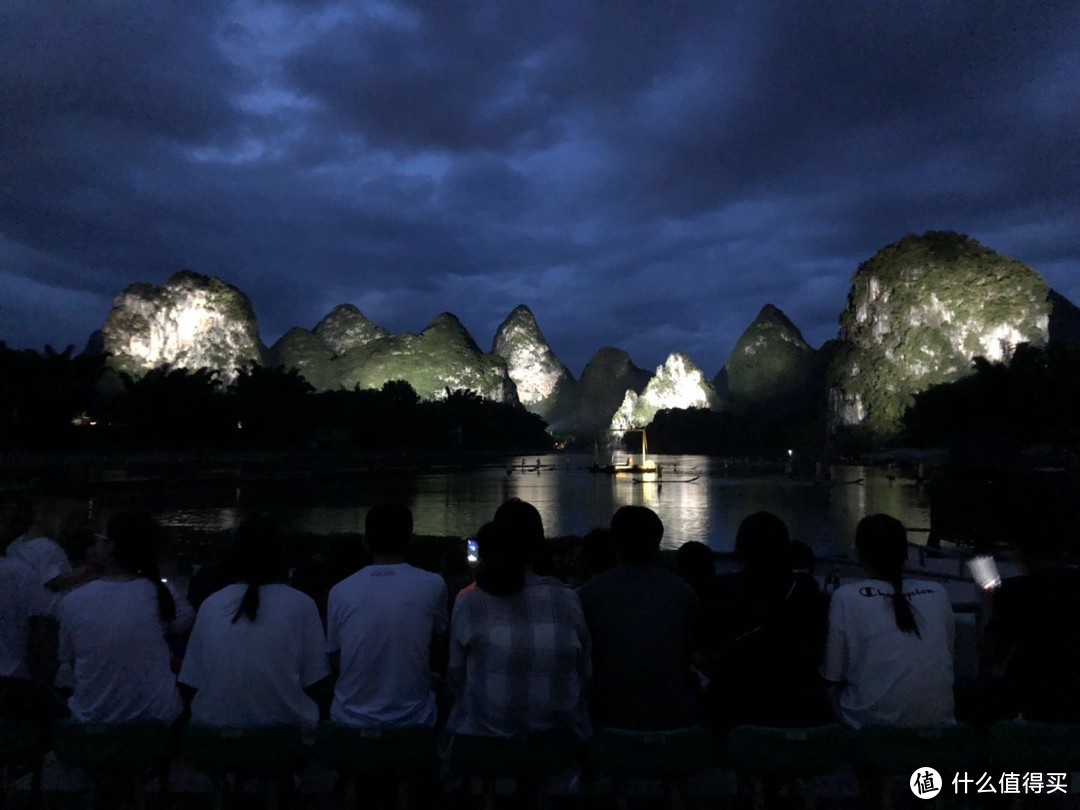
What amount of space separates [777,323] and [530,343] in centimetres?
4072

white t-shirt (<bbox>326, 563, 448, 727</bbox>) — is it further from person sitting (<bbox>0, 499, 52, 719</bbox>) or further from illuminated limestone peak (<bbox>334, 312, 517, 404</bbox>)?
illuminated limestone peak (<bbox>334, 312, 517, 404</bbox>)

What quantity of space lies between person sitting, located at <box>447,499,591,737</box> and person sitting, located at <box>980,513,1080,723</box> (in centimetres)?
134

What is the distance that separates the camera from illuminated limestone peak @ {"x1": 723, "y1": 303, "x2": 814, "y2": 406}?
111 metres

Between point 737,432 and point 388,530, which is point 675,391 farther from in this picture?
point 388,530

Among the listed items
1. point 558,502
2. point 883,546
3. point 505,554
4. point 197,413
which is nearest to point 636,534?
point 505,554

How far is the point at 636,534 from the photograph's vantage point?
8.15 ft

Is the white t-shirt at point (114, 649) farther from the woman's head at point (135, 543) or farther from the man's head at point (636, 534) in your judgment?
the man's head at point (636, 534)

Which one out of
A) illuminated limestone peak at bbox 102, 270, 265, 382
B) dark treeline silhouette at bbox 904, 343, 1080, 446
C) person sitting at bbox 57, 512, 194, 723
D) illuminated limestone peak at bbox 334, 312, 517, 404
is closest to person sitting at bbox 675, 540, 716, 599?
person sitting at bbox 57, 512, 194, 723

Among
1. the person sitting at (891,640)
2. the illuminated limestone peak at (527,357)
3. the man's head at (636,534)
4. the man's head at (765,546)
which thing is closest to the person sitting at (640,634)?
the man's head at (636,534)

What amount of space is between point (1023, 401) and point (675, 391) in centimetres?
7398

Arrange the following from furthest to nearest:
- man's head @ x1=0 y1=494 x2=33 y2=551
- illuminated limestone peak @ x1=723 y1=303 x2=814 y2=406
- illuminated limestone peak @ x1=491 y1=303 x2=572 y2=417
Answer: illuminated limestone peak @ x1=491 y1=303 x2=572 y2=417 → illuminated limestone peak @ x1=723 y1=303 x2=814 y2=406 → man's head @ x1=0 y1=494 x2=33 y2=551

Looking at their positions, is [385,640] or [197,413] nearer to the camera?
[385,640]

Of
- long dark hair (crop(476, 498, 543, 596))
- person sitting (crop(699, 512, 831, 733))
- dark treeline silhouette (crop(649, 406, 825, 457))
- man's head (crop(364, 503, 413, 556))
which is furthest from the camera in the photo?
dark treeline silhouette (crop(649, 406, 825, 457))
